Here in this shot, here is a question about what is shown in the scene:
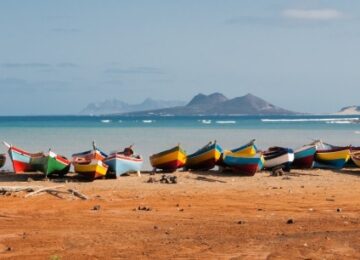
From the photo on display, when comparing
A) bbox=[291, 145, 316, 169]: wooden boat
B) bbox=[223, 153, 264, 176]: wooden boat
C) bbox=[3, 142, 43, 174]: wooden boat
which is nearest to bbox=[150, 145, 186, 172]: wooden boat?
bbox=[223, 153, 264, 176]: wooden boat

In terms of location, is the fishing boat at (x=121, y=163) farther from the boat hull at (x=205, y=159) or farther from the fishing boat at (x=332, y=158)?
the fishing boat at (x=332, y=158)

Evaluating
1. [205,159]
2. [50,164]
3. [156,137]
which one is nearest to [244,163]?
[205,159]

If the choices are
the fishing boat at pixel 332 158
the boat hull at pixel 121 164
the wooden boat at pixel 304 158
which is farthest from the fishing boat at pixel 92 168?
the fishing boat at pixel 332 158

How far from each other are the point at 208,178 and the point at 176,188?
233cm

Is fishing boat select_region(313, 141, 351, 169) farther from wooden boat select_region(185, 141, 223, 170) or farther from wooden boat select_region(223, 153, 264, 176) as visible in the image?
wooden boat select_region(185, 141, 223, 170)

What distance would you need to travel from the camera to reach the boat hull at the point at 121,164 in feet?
59.8

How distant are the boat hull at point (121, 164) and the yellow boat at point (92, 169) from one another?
0.41m

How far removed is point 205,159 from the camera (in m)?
20.3

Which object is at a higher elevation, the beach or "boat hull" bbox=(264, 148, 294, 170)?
"boat hull" bbox=(264, 148, 294, 170)

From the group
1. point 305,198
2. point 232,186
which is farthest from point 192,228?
point 232,186

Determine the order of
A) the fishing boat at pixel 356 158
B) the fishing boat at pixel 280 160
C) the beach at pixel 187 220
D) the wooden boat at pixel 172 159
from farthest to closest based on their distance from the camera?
the fishing boat at pixel 356 158 → the fishing boat at pixel 280 160 → the wooden boat at pixel 172 159 → the beach at pixel 187 220

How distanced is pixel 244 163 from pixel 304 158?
315 cm

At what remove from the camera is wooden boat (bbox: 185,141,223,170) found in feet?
66.1

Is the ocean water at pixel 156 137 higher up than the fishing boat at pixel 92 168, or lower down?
lower down
